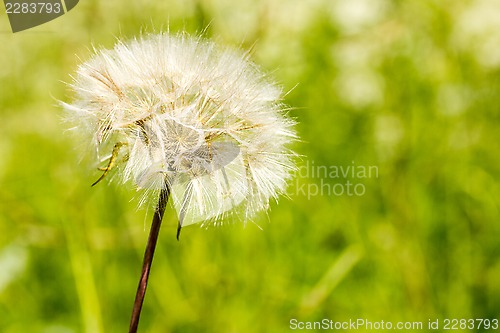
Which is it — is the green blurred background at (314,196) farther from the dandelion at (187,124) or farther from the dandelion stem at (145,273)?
the dandelion stem at (145,273)

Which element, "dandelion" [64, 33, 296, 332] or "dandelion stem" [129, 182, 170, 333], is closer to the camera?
"dandelion stem" [129, 182, 170, 333]

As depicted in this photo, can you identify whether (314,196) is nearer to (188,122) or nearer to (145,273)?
(188,122)

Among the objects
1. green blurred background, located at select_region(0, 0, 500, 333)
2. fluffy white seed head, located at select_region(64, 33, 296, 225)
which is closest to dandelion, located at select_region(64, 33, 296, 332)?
fluffy white seed head, located at select_region(64, 33, 296, 225)

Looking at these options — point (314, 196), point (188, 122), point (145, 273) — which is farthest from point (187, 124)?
point (314, 196)

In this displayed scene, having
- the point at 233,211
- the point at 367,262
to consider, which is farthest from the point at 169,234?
the point at 233,211

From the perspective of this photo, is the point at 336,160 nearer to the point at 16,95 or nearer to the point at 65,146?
the point at 65,146

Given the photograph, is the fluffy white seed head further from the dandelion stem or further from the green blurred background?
the green blurred background

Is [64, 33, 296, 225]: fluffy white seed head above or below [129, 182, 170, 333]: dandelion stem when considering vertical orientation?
above
